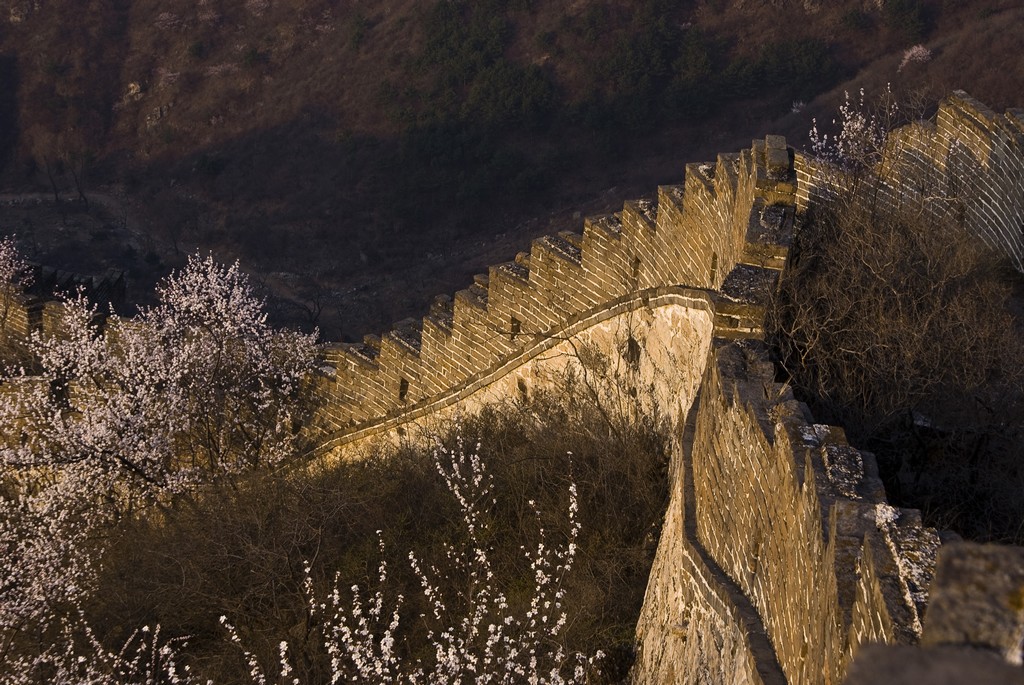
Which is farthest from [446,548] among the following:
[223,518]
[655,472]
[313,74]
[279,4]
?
[279,4]

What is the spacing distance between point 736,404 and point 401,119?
116 ft

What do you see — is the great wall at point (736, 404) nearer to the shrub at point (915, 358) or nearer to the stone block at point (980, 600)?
the stone block at point (980, 600)

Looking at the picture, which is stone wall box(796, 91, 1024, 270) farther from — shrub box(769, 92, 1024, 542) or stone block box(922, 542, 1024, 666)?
stone block box(922, 542, 1024, 666)

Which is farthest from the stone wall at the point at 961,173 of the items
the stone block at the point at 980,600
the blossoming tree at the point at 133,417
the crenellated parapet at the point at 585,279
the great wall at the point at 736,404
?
the stone block at the point at 980,600

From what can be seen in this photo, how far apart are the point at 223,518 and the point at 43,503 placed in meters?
4.92

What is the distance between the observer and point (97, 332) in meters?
16.2

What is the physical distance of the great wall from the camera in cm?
341

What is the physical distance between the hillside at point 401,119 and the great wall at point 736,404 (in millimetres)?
17778

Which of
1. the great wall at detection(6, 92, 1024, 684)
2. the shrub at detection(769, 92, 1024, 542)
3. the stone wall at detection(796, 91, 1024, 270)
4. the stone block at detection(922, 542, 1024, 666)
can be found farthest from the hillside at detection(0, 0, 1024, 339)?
the stone block at detection(922, 542, 1024, 666)

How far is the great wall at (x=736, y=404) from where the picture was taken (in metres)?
3.41

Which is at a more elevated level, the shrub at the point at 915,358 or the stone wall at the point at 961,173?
the stone wall at the point at 961,173

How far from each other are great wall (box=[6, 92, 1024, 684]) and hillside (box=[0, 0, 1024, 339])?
17.8 m

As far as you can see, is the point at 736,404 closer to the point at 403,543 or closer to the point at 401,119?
the point at 403,543

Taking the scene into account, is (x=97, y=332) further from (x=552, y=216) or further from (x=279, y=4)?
(x=279, y=4)
